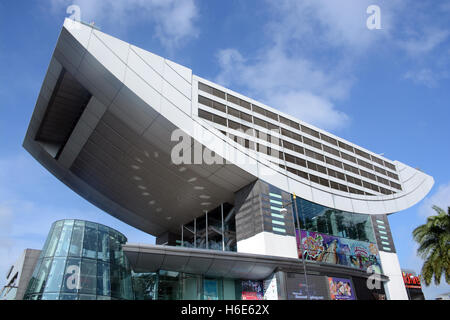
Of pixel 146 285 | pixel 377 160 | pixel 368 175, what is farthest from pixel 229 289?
pixel 377 160

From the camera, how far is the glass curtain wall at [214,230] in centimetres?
3391

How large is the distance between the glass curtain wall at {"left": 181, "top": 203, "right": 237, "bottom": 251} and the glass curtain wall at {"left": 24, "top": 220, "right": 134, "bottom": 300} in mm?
11840

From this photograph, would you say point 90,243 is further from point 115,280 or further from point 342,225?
point 342,225

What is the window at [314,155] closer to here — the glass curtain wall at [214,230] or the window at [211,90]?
the glass curtain wall at [214,230]

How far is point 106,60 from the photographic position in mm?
23984

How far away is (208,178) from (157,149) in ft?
18.4

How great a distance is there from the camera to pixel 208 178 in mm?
31406

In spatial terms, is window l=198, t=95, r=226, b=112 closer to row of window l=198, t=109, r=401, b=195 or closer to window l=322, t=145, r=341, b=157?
row of window l=198, t=109, r=401, b=195

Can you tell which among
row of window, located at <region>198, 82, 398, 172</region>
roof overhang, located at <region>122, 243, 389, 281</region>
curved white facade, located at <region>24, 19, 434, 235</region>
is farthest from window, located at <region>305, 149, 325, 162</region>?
roof overhang, located at <region>122, 243, 389, 281</region>

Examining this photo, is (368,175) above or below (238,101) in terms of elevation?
below

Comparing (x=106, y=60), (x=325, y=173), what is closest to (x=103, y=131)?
(x=106, y=60)

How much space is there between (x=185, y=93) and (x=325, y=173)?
61.6 feet

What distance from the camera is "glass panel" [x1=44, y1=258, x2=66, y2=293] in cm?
1722
